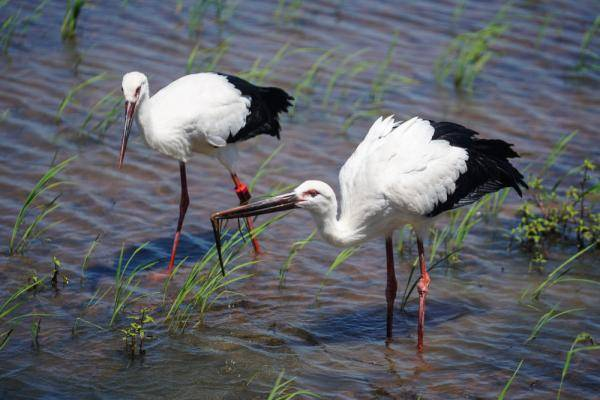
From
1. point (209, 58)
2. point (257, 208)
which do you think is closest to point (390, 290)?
point (257, 208)

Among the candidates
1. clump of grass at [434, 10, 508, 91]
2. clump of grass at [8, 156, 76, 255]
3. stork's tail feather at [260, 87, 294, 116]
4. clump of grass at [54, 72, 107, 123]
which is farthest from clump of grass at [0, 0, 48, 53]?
clump of grass at [434, 10, 508, 91]

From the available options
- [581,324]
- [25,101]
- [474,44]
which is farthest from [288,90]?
[581,324]

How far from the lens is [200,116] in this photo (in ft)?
24.0

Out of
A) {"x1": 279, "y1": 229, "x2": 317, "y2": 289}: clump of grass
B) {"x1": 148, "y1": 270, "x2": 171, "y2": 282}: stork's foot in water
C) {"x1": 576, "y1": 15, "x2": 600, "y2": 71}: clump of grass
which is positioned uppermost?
{"x1": 576, "y1": 15, "x2": 600, "y2": 71}: clump of grass

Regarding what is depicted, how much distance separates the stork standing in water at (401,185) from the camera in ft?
19.4

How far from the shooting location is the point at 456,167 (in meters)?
6.39

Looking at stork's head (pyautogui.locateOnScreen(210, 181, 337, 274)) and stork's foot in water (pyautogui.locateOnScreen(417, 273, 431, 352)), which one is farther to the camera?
stork's foot in water (pyautogui.locateOnScreen(417, 273, 431, 352))

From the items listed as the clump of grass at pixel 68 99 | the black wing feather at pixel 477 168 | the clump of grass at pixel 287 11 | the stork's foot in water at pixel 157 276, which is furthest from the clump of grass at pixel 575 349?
the clump of grass at pixel 287 11

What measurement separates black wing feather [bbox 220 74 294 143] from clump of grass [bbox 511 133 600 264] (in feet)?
6.89

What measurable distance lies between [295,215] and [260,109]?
3.04 feet

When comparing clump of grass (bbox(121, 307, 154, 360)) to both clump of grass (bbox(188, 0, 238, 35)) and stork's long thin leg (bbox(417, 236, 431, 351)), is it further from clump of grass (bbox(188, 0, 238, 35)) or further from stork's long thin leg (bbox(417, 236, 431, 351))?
clump of grass (bbox(188, 0, 238, 35))

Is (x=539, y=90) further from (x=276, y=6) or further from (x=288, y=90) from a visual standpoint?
(x=276, y=6)

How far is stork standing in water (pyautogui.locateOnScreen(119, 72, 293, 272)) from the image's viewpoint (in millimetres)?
7184

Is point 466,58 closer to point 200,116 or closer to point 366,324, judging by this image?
point 200,116
